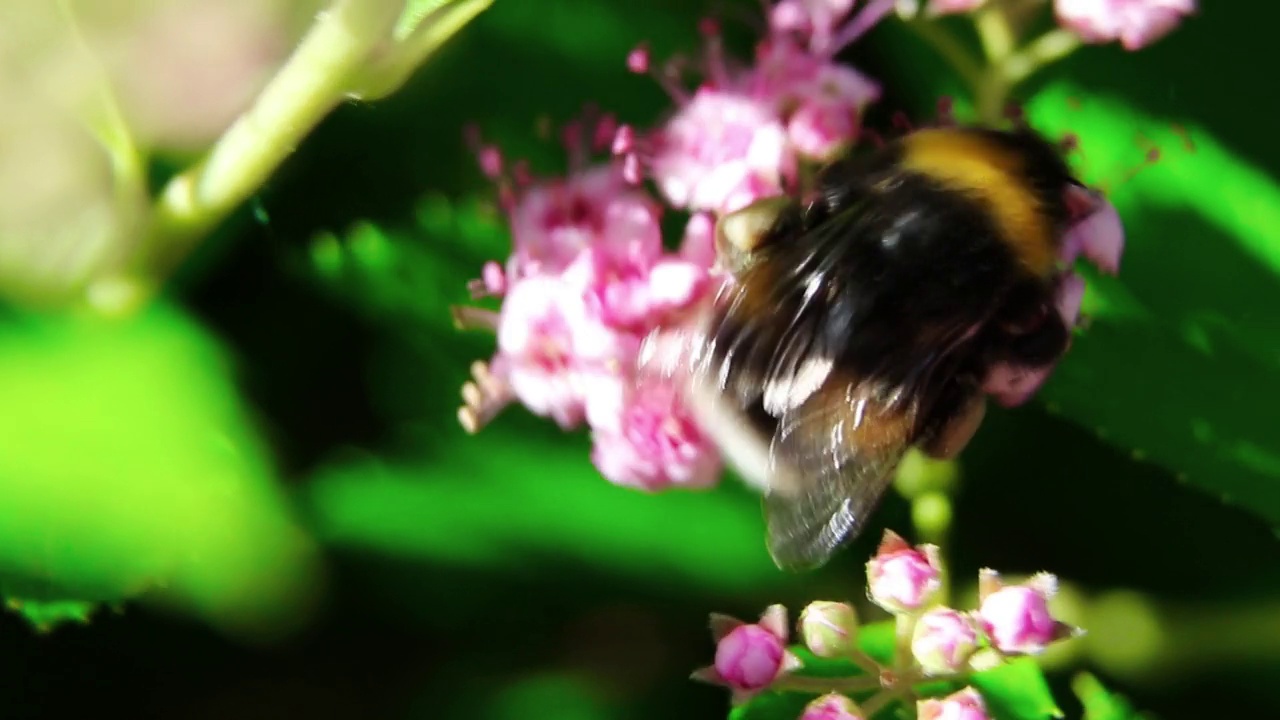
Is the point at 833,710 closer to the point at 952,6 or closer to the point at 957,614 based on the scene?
→ the point at 957,614

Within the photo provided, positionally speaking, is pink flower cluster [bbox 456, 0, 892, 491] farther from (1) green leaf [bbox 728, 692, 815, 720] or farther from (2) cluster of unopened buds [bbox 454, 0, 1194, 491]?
(1) green leaf [bbox 728, 692, 815, 720]

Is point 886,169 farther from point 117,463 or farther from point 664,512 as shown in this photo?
point 117,463

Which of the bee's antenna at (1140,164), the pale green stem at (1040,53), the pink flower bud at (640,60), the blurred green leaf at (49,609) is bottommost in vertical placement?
the bee's antenna at (1140,164)

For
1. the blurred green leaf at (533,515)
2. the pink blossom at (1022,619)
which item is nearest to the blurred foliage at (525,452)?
the blurred green leaf at (533,515)

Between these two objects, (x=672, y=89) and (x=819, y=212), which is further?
(x=672, y=89)

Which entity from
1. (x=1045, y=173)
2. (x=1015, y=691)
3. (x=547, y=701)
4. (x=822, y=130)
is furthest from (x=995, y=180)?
(x=547, y=701)

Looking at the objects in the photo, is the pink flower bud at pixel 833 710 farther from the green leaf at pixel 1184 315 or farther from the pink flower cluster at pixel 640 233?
the green leaf at pixel 1184 315

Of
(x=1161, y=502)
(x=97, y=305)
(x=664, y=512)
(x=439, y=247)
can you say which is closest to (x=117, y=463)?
(x=97, y=305)
